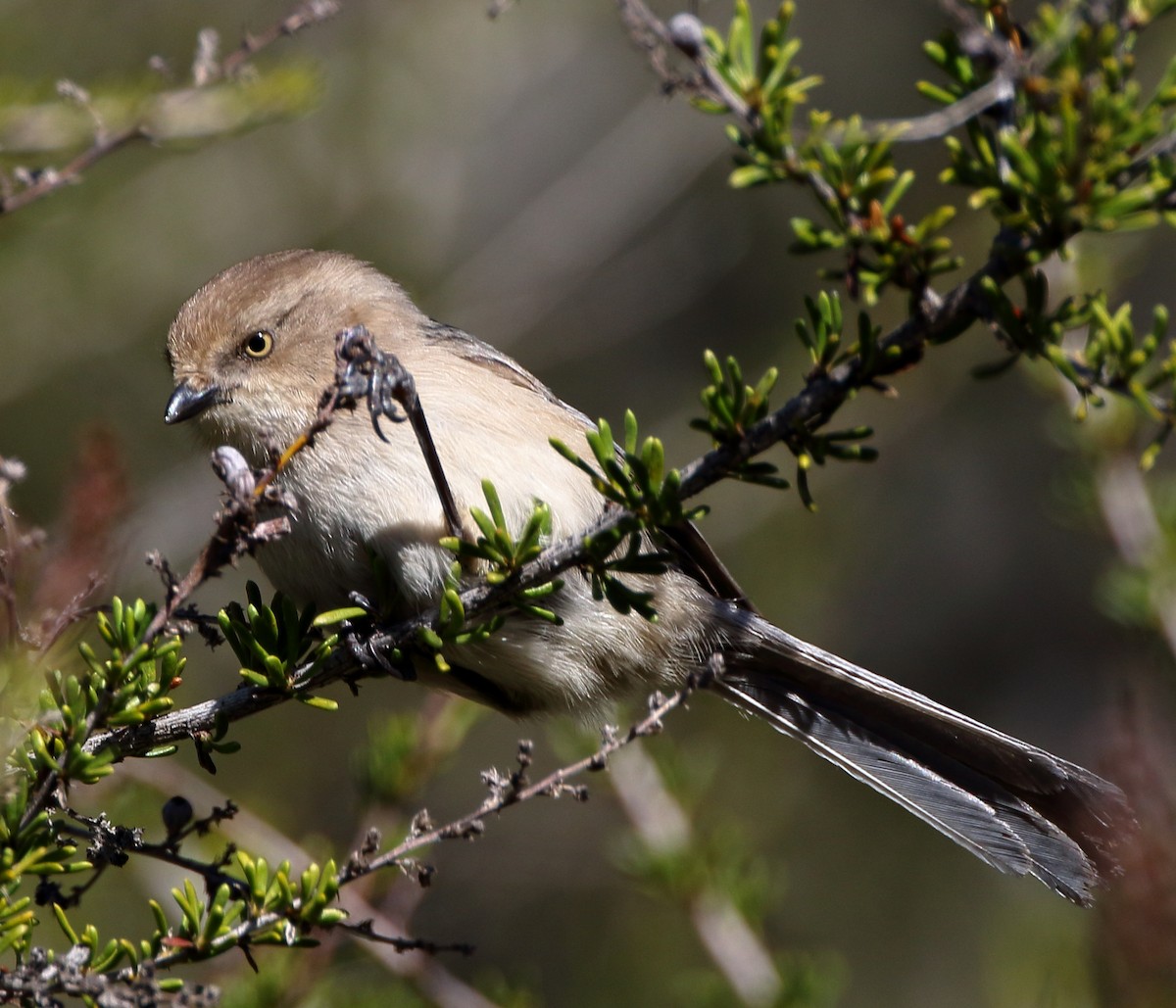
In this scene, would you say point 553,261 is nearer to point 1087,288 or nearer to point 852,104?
point 852,104

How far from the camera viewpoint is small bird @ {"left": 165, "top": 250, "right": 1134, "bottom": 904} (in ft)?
11.1

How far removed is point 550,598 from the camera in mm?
3566

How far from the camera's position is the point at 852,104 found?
29.2 feet

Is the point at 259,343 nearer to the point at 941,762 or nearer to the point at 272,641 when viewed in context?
the point at 272,641

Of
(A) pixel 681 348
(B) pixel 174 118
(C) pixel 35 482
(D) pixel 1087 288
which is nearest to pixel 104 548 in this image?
(B) pixel 174 118

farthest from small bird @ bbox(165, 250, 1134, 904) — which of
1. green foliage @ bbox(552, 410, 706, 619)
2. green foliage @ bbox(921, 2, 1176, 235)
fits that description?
green foliage @ bbox(921, 2, 1176, 235)

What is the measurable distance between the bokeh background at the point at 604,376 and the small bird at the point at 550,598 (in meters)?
2.45

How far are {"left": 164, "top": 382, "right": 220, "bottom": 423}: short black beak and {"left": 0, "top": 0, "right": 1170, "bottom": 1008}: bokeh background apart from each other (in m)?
2.44

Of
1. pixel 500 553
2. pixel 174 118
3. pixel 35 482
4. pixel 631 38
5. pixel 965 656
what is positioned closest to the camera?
pixel 631 38

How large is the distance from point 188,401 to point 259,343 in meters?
0.29

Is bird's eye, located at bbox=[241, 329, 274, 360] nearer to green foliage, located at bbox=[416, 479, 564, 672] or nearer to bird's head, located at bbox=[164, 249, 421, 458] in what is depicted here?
bird's head, located at bbox=[164, 249, 421, 458]

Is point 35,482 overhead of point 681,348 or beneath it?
overhead

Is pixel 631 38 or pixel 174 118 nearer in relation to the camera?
pixel 631 38

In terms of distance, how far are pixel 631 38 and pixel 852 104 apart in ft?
23.2
